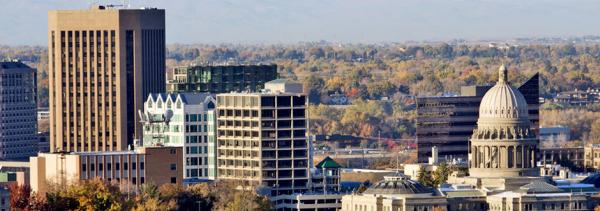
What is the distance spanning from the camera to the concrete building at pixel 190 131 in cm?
17325

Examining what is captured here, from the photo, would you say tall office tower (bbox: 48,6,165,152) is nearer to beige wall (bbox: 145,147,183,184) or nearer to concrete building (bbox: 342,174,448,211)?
beige wall (bbox: 145,147,183,184)

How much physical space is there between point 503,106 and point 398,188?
14448 mm

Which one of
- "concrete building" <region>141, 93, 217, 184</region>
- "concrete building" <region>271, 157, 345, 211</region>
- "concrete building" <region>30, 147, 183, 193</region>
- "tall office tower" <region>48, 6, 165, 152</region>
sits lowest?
"concrete building" <region>271, 157, 345, 211</region>

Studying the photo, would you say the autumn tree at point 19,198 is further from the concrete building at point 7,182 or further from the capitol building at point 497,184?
the capitol building at point 497,184

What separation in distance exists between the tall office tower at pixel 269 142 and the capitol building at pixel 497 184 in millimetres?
7947

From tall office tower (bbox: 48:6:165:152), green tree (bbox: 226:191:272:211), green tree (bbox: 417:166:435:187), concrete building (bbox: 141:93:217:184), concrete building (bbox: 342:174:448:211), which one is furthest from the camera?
tall office tower (bbox: 48:6:165:152)

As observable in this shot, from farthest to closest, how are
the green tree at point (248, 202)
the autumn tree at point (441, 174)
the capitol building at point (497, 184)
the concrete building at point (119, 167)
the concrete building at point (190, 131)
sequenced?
the concrete building at point (190, 131)
the autumn tree at point (441, 174)
the concrete building at point (119, 167)
the green tree at point (248, 202)
the capitol building at point (497, 184)

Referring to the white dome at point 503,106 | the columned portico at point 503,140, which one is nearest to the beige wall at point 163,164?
the columned portico at point 503,140

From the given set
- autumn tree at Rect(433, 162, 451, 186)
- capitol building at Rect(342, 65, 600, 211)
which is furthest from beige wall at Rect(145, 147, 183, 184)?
autumn tree at Rect(433, 162, 451, 186)

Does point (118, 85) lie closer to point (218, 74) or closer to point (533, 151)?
point (218, 74)

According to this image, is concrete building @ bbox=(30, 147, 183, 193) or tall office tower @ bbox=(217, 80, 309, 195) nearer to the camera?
concrete building @ bbox=(30, 147, 183, 193)

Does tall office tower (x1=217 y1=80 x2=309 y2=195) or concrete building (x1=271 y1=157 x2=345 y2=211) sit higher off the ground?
tall office tower (x1=217 y1=80 x2=309 y2=195)

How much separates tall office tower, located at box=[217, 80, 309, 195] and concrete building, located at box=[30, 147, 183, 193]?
7020 mm

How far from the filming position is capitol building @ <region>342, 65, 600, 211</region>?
150 m
